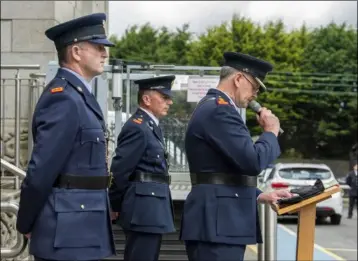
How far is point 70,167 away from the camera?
316 centimetres

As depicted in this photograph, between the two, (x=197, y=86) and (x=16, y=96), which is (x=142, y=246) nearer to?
(x=197, y=86)

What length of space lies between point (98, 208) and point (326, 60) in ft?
129

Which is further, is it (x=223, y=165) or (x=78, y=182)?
(x=223, y=165)

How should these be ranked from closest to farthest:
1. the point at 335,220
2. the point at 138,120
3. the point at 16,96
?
1. the point at 138,120
2. the point at 16,96
3. the point at 335,220

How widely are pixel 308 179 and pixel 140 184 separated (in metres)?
12.2

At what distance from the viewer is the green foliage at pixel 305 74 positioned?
40.4 metres

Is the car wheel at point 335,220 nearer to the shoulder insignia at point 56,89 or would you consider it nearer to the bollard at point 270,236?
the bollard at point 270,236

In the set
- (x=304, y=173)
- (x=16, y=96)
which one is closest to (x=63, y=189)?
(x=16, y=96)

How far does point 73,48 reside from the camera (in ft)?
10.8

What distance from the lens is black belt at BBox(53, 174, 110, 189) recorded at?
3.15 meters

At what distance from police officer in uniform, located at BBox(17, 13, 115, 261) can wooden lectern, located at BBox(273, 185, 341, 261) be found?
1.14 meters

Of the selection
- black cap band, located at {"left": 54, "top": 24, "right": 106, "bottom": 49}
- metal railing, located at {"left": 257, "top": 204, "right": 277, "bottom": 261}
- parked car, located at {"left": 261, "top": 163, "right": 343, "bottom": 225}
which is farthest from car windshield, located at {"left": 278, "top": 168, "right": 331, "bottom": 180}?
black cap band, located at {"left": 54, "top": 24, "right": 106, "bottom": 49}

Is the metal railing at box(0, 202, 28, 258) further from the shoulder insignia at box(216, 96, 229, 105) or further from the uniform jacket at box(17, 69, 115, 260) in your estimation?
the shoulder insignia at box(216, 96, 229, 105)

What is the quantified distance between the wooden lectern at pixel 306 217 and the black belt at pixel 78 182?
114 centimetres
